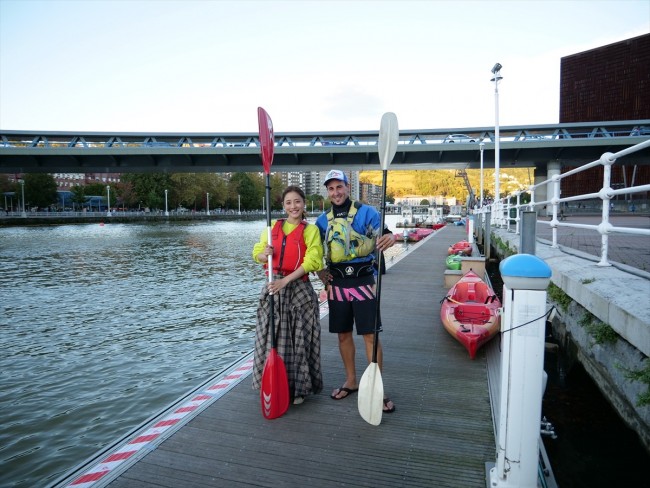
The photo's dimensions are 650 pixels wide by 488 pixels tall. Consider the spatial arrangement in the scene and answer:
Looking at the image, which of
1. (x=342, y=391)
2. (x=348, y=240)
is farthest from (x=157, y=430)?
(x=348, y=240)

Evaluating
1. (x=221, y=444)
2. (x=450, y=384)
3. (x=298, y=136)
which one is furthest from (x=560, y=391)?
(x=298, y=136)

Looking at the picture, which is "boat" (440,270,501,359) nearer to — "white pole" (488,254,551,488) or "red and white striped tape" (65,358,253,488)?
"red and white striped tape" (65,358,253,488)

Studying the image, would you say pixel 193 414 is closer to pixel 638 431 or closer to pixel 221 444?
pixel 221 444

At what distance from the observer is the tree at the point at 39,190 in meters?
94.1

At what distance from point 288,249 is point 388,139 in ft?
4.73

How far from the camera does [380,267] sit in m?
4.19

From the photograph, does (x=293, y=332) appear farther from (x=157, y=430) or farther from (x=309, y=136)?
(x=309, y=136)

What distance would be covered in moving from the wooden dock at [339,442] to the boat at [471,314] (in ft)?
1.70

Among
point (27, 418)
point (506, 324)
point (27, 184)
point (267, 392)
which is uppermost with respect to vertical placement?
point (27, 184)

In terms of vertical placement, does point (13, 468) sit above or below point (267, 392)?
below

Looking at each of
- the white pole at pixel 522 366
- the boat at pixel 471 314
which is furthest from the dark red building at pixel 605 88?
the white pole at pixel 522 366

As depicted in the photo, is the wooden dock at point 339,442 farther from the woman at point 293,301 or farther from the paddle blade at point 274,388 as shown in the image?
the woman at point 293,301

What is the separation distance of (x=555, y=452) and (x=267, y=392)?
308 centimetres

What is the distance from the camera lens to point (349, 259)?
4.36 m
